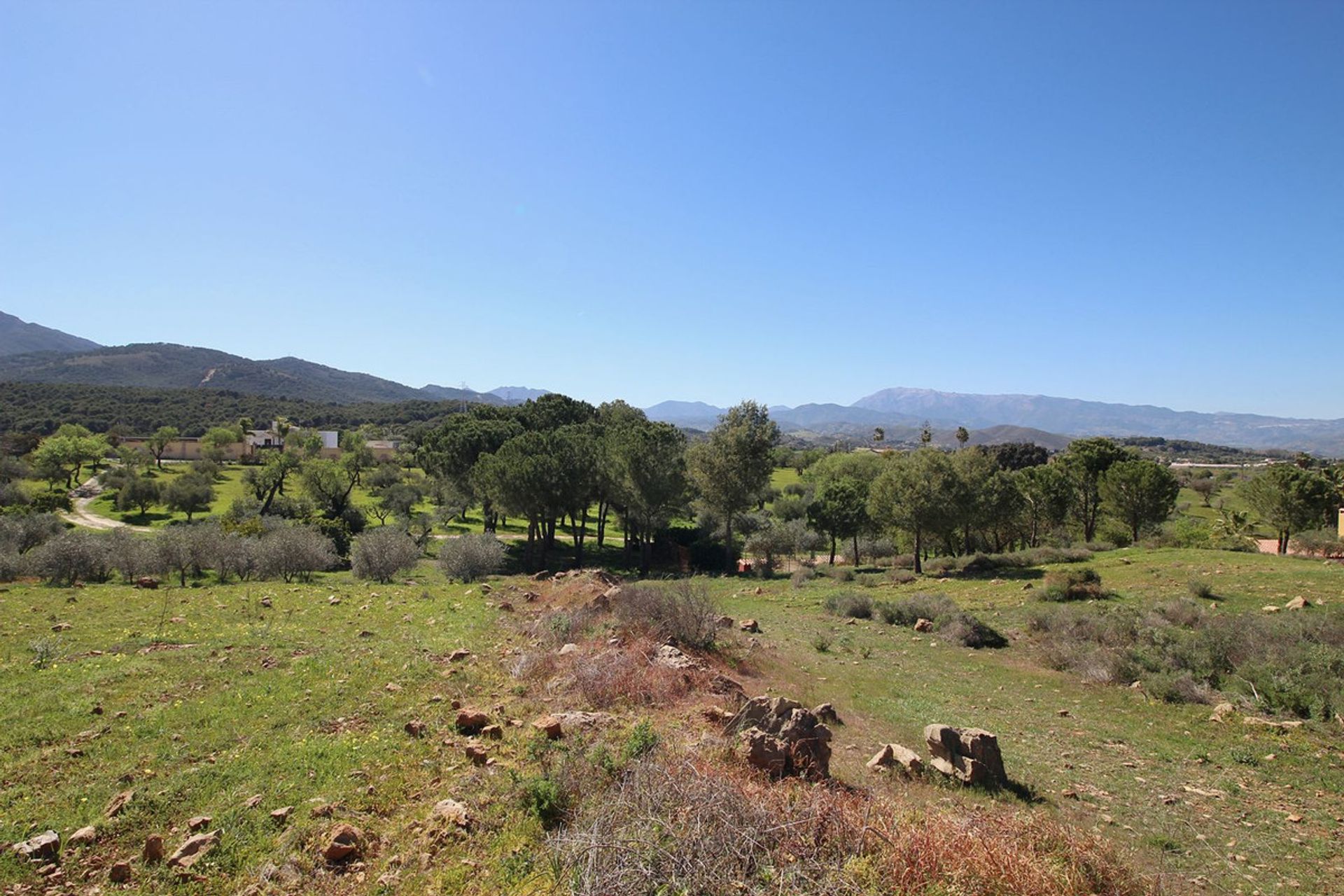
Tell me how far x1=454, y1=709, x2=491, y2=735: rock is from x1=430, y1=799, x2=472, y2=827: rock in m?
2.19

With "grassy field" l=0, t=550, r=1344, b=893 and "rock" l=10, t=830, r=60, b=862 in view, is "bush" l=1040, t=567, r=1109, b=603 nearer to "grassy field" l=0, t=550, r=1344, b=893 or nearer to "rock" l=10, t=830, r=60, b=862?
"grassy field" l=0, t=550, r=1344, b=893

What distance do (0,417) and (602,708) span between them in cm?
16641

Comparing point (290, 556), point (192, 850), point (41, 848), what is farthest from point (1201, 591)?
point (290, 556)

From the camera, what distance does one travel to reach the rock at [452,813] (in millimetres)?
6527

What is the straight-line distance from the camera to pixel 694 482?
40562mm

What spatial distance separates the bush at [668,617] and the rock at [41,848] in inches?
393

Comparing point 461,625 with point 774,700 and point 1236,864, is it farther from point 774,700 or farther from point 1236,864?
point 1236,864

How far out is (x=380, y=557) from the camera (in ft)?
90.5

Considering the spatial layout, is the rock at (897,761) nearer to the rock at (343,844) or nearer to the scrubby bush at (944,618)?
the rock at (343,844)

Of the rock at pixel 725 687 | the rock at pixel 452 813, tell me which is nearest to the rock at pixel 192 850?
the rock at pixel 452 813

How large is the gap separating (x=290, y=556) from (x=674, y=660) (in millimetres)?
22865

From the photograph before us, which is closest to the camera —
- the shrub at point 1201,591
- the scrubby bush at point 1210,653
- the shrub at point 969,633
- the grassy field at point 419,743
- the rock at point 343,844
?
the rock at point 343,844

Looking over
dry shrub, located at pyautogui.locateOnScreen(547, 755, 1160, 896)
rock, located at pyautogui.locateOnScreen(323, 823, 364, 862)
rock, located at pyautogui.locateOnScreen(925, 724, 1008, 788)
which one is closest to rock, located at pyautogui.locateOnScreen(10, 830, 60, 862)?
rock, located at pyautogui.locateOnScreen(323, 823, 364, 862)

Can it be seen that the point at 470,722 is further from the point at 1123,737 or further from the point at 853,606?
the point at 853,606
